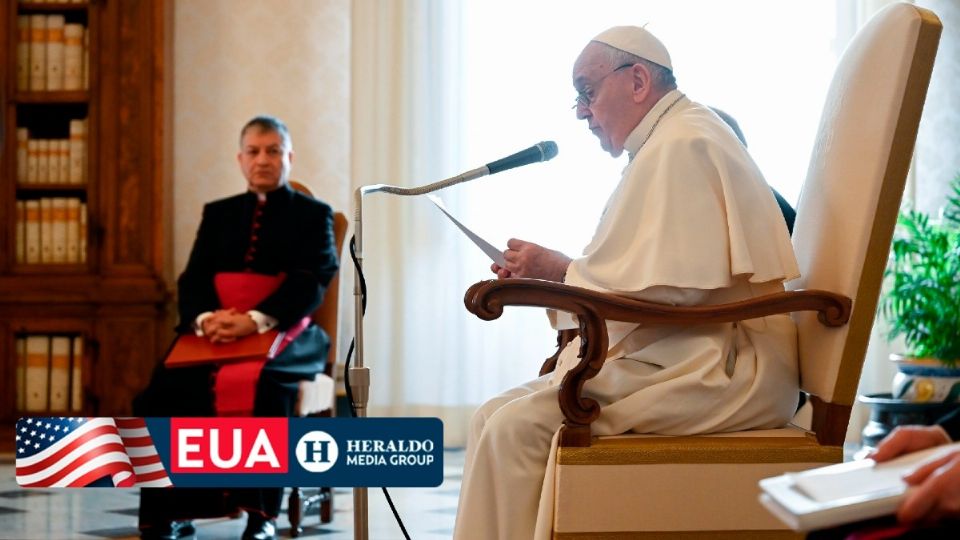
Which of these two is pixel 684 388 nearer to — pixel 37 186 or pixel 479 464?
pixel 479 464

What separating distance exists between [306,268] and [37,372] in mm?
2245

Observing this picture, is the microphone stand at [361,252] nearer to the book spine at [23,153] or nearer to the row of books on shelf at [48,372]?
the row of books on shelf at [48,372]

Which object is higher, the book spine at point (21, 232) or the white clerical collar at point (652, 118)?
the white clerical collar at point (652, 118)

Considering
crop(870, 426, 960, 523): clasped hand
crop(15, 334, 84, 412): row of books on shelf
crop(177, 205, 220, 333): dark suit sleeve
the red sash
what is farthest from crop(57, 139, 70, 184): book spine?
crop(870, 426, 960, 523): clasped hand

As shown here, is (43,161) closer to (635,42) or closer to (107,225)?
(107,225)

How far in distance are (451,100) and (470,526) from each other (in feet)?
13.4

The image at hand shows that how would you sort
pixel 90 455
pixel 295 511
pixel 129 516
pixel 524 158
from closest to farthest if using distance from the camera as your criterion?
→ pixel 524 158 < pixel 90 455 < pixel 295 511 < pixel 129 516

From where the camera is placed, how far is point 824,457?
2.27 m

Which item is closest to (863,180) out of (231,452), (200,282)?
(231,452)

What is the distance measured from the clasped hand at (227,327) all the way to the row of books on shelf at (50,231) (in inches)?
82.1

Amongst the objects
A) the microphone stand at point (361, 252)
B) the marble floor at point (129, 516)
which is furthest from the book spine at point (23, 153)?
the microphone stand at point (361, 252)

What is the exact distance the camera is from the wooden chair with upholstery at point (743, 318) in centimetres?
223

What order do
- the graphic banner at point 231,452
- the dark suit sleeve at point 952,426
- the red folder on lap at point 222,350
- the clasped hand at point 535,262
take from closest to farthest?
the dark suit sleeve at point 952,426, the clasped hand at point 535,262, the graphic banner at point 231,452, the red folder on lap at point 222,350

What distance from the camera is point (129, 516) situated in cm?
436
